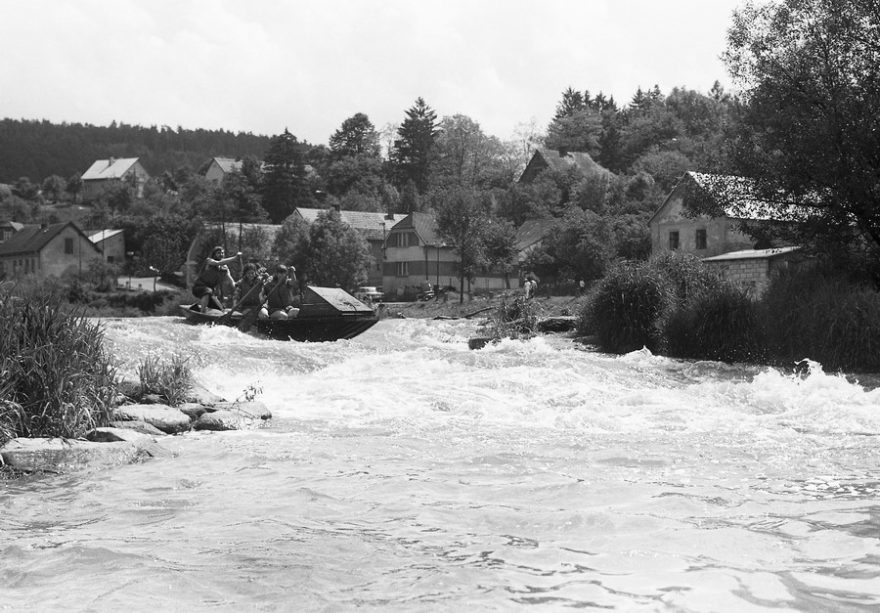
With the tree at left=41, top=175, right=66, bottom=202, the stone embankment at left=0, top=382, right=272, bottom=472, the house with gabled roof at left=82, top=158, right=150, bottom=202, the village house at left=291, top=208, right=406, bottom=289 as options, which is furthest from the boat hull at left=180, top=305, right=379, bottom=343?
the tree at left=41, top=175, right=66, bottom=202

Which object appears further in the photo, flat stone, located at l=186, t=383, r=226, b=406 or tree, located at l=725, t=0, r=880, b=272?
tree, located at l=725, t=0, r=880, b=272

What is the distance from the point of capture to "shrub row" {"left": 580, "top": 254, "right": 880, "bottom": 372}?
76.7ft

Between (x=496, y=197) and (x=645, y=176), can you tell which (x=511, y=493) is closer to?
(x=645, y=176)

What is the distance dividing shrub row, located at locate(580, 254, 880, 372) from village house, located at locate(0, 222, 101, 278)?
81.3 m

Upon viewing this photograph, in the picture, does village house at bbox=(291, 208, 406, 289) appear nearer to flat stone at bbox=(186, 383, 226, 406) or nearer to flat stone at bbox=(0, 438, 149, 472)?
flat stone at bbox=(186, 383, 226, 406)

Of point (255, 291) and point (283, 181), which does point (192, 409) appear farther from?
point (283, 181)

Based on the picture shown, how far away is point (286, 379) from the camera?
61.9 feet

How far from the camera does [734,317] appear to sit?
25672mm

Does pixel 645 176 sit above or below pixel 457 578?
above

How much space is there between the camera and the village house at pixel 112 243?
4150 inches

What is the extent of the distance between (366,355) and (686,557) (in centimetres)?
1664

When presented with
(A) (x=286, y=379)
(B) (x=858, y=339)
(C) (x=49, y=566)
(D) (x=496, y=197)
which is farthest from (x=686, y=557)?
(D) (x=496, y=197)

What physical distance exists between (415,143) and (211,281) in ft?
331

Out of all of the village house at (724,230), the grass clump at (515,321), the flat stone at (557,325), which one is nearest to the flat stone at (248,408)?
the village house at (724,230)
